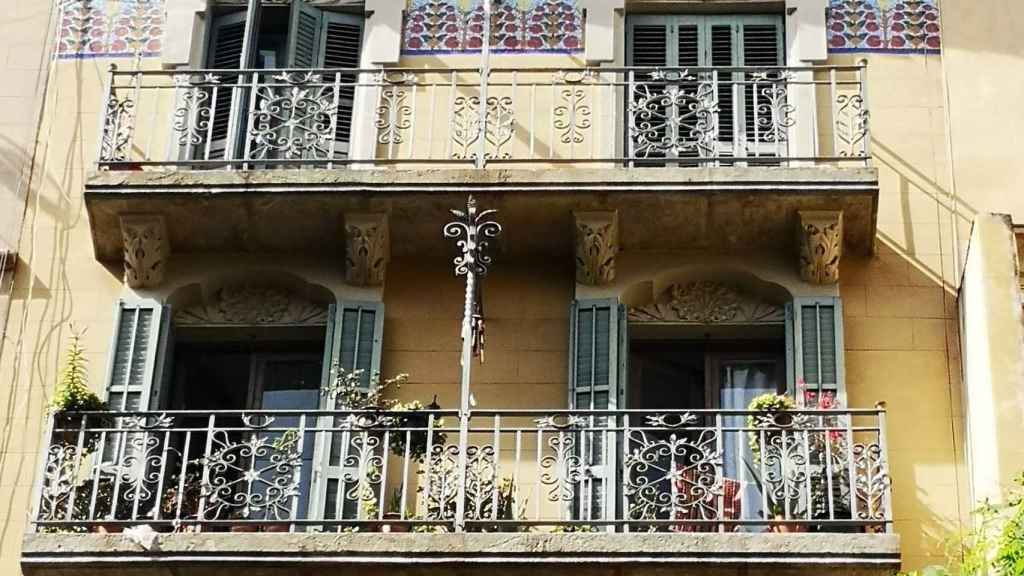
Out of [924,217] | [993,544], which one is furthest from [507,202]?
[993,544]

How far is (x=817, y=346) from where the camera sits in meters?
14.2

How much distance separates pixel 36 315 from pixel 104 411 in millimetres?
1521

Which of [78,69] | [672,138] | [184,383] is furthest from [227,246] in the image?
[672,138]

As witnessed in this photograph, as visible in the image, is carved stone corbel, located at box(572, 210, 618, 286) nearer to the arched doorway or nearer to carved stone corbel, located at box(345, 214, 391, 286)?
the arched doorway

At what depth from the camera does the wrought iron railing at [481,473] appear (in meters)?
13.0

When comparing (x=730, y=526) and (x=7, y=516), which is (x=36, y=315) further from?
(x=730, y=526)

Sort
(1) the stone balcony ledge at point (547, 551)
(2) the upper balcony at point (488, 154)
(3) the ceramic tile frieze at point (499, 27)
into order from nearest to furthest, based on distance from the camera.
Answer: (1) the stone balcony ledge at point (547, 551)
(2) the upper balcony at point (488, 154)
(3) the ceramic tile frieze at point (499, 27)

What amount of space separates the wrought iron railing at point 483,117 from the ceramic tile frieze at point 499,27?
293mm

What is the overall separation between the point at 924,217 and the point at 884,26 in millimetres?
1574

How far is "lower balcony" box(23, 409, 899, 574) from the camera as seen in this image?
1261 cm

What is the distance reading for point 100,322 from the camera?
14734 mm

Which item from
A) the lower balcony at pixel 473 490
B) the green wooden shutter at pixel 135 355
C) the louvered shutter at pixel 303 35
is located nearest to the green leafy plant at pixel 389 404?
the lower balcony at pixel 473 490

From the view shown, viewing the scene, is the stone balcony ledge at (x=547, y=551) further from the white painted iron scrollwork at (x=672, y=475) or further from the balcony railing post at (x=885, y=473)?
the white painted iron scrollwork at (x=672, y=475)

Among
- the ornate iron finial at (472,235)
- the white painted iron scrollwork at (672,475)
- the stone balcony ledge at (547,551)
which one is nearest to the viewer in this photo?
the stone balcony ledge at (547,551)
